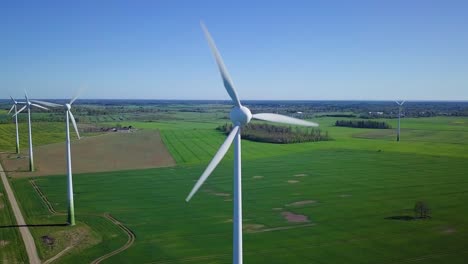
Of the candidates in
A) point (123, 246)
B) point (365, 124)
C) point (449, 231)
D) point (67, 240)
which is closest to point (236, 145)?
point (123, 246)

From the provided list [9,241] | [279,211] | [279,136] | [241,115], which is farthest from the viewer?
[279,136]

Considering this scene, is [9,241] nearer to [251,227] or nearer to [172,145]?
[251,227]

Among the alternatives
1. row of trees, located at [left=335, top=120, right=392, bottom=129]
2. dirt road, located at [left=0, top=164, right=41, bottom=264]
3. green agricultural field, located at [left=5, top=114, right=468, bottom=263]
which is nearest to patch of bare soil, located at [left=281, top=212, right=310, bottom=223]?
green agricultural field, located at [left=5, top=114, right=468, bottom=263]

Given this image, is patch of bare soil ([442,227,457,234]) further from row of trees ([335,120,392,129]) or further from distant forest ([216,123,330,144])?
row of trees ([335,120,392,129])

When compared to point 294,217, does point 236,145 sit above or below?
above

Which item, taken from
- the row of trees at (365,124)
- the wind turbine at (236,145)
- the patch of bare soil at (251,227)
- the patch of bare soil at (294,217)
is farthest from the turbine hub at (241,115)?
the row of trees at (365,124)

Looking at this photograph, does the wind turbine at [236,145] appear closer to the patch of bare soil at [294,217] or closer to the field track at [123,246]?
the field track at [123,246]

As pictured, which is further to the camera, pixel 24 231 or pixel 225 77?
pixel 24 231
